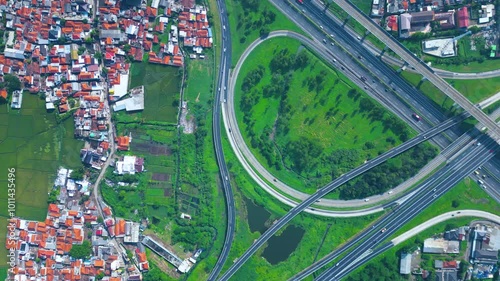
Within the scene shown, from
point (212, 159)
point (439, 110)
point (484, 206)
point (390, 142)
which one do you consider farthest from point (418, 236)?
point (212, 159)

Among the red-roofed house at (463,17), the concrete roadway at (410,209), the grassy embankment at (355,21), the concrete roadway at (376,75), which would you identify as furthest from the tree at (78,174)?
the red-roofed house at (463,17)

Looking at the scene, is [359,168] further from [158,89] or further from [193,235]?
[158,89]

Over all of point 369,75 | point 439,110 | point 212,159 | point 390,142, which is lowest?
point 212,159

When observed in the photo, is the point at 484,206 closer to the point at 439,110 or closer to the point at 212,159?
the point at 439,110

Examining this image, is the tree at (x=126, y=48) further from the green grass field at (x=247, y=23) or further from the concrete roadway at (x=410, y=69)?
the concrete roadway at (x=410, y=69)

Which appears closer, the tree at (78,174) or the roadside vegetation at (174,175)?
the tree at (78,174)

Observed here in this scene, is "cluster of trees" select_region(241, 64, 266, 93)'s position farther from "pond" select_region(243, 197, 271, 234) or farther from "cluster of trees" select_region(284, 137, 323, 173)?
"pond" select_region(243, 197, 271, 234)

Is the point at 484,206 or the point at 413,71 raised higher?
the point at 413,71
